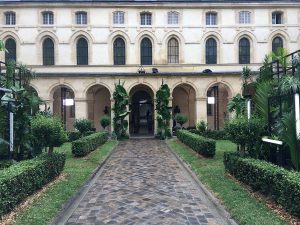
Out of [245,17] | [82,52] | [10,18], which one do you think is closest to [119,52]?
[82,52]

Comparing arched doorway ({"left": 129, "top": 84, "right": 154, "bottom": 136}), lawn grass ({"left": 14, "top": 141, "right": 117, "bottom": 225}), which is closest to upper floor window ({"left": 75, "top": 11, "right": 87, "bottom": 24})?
arched doorway ({"left": 129, "top": 84, "right": 154, "bottom": 136})

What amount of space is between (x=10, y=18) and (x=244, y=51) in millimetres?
25691

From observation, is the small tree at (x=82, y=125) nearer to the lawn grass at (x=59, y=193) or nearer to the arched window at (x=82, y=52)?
the lawn grass at (x=59, y=193)

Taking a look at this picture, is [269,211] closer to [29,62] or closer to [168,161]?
[168,161]

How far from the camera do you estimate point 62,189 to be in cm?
994

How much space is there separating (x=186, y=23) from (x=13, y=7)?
18.5 meters

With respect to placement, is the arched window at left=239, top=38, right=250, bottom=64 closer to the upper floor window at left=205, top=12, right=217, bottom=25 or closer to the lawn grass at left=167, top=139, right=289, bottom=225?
the upper floor window at left=205, top=12, right=217, bottom=25

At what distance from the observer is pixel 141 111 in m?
35.1

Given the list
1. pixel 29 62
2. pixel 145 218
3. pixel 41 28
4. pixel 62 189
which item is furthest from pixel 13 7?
pixel 145 218

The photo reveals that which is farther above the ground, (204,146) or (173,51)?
(173,51)

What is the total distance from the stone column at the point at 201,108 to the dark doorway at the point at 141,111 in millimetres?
6906

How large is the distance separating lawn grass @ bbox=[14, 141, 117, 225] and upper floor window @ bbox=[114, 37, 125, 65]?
66.8 ft

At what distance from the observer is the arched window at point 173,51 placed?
35.3m

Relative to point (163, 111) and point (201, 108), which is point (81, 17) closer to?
point (163, 111)
